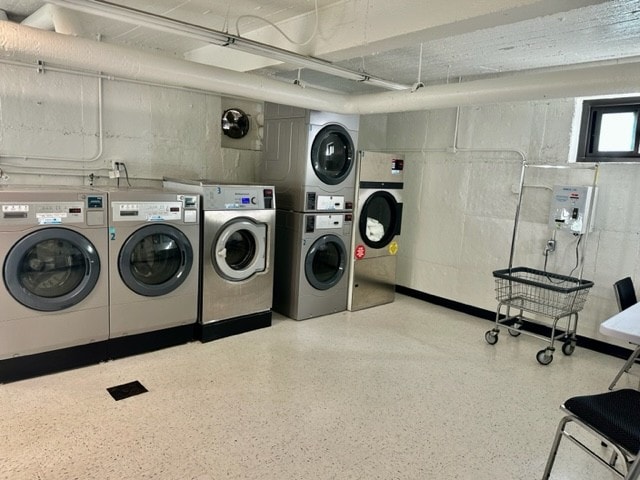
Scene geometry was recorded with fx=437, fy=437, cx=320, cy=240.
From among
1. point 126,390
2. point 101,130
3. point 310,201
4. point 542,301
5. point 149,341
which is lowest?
point 126,390

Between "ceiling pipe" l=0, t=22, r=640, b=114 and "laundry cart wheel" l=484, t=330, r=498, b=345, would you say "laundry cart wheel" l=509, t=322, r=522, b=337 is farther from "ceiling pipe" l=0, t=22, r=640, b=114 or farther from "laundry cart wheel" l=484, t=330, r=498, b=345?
"ceiling pipe" l=0, t=22, r=640, b=114

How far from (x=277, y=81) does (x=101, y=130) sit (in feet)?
5.27

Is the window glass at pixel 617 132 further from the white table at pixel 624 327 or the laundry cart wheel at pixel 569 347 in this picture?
the white table at pixel 624 327

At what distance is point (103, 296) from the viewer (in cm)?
305

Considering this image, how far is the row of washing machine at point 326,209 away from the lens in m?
4.11

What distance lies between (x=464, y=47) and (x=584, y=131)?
1387mm

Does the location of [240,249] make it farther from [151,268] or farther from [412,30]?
[412,30]

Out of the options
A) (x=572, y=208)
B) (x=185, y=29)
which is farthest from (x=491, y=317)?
(x=185, y=29)

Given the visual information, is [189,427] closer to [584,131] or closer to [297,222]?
[297,222]

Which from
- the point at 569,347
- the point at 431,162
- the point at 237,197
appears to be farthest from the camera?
the point at 431,162

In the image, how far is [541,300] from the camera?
13.7ft

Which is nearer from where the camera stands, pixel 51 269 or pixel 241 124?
pixel 51 269

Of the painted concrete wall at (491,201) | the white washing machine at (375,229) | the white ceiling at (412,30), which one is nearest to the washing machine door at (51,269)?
the white ceiling at (412,30)

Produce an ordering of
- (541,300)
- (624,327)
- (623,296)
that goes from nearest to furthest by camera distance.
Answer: (624,327)
(623,296)
(541,300)
